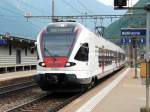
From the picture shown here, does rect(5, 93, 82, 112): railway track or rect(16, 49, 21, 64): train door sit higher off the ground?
rect(16, 49, 21, 64): train door

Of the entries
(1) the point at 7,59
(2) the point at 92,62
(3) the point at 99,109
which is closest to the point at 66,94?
(2) the point at 92,62

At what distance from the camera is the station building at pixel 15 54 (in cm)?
4171

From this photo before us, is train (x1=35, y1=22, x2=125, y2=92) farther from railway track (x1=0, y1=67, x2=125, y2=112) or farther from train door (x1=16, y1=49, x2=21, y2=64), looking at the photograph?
train door (x1=16, y1=49, x2=21, y2=64)

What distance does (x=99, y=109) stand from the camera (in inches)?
570

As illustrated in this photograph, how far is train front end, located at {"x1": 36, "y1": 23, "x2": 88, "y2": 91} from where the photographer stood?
60.8 feet

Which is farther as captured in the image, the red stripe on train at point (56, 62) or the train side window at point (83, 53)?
the train side window at point (83, 53)

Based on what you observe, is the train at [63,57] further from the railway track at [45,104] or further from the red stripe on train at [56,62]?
the railway track at [45,104]

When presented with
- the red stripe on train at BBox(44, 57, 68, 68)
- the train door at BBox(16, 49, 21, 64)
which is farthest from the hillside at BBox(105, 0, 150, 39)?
the red stripe on train at BBox(44, 57, 68, 68)

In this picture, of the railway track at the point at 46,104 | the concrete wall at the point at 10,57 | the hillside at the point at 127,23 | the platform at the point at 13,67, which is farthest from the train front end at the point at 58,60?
the hillside at the point at 127,23

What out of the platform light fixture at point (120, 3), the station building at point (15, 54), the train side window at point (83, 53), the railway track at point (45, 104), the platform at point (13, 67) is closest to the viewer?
the platform light fixture at point (120, 3)

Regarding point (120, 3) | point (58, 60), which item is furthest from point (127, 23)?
point (120, 3)

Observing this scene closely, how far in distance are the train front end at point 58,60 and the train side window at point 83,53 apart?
31 centimetres

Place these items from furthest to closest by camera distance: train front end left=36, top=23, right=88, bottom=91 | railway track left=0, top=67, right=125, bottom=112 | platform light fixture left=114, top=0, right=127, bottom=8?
train front end left=36, top=23, right=88, bottom=91 < railway track left=0, top=67, right=125, bottom=112 < platform light fixture left=114, top=0, right=127, bottom=8

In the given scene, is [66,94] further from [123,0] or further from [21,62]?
[21,62]
